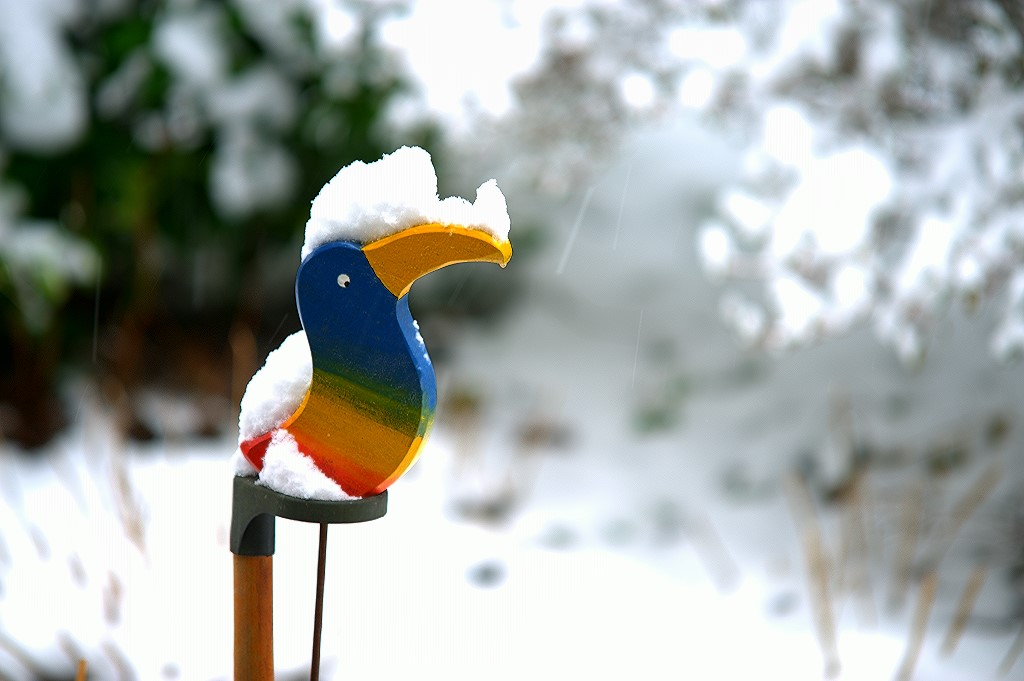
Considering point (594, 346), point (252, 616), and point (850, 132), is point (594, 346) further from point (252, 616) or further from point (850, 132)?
point (252, 616)

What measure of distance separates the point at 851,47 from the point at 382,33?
3.05ft

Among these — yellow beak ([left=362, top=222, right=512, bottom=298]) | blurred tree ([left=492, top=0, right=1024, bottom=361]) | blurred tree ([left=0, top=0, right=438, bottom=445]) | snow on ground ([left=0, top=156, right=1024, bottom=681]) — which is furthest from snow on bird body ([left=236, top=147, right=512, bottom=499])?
blurred tree ([left=0, top=0, right=438, bottom=445])

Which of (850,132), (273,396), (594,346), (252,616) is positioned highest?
(594,346)

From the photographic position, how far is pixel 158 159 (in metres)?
2.15

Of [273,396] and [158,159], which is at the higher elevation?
[158,159]

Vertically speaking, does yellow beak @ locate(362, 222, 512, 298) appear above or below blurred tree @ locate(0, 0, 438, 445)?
→ below

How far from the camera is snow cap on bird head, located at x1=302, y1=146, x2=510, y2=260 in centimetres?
70

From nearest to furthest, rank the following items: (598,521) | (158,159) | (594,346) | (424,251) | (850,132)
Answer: (424,251)
(850,132)
(598,521)
(158,159)
(594,346)

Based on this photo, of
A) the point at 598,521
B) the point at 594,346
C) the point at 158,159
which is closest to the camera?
the point at 598,521

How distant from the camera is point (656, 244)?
2.53 m

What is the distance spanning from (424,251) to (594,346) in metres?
1.81

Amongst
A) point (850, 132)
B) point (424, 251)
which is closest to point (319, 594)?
point (424, 251)

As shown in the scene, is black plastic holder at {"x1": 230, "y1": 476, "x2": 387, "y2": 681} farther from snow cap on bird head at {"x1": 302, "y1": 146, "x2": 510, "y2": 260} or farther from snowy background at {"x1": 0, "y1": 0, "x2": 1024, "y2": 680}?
snowy background at {"x1": 0, "y1": 0, "x2": 1024, "y2": 680}

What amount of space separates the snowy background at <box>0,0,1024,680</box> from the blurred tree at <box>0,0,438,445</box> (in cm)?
1
